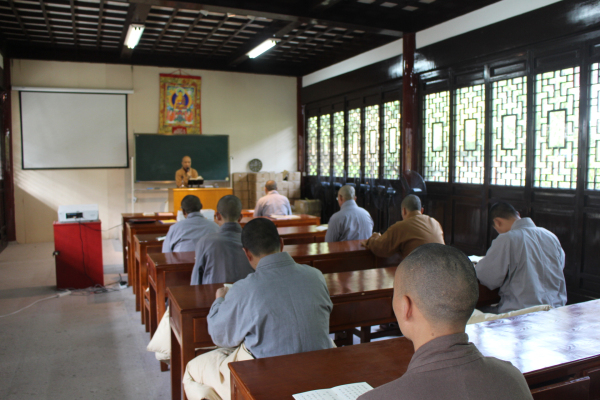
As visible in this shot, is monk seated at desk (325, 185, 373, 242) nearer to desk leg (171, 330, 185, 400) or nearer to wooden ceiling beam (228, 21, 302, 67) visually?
desk leg (171, 330, 185, 400)

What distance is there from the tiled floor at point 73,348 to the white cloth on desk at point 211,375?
901 mm

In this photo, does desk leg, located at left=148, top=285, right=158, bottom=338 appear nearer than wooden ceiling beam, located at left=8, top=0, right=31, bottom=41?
Yes

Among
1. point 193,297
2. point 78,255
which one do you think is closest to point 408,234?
point 193,297

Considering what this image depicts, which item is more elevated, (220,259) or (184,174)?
(184,174)

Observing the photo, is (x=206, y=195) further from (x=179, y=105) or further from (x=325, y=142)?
(x=325, y=142)

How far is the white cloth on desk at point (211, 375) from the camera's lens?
1.97 m

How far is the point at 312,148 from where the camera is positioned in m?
10.3

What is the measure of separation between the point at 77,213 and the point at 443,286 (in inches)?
202

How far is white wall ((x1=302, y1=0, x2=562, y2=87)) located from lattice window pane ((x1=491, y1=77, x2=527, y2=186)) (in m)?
0.80

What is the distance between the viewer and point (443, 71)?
6.43 meters

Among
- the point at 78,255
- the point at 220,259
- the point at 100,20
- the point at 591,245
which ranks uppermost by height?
the point at 100,20

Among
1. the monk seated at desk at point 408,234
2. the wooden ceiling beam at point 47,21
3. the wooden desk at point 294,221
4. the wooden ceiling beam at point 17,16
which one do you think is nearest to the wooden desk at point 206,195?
the wooden desk at point 294,221

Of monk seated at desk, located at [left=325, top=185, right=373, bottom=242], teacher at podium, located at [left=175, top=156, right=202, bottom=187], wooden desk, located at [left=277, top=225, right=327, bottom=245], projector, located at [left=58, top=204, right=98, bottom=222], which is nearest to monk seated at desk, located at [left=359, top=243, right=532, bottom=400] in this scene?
monk seated at desk, located at [left=325, top=185, right=373, bottom=242]

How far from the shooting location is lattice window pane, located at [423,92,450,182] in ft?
21.2
